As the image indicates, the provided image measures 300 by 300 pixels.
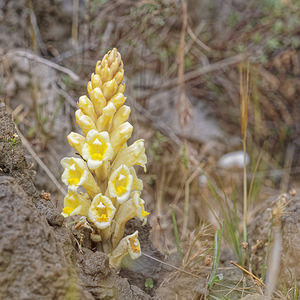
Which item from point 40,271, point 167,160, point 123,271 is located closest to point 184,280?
point 123,271

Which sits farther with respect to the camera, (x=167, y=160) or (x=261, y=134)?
(x=261, y=134)

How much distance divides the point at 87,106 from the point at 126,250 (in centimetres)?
83

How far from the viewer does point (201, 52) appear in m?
5.31

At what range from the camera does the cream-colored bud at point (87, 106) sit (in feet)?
6.64

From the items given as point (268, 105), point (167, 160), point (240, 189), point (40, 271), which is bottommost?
point (240, 189)

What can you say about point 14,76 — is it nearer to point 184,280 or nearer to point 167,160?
point 167,160

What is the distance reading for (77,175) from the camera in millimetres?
2031

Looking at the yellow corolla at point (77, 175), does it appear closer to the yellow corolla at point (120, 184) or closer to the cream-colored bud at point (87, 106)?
the yellow corolla at point (120, 184)

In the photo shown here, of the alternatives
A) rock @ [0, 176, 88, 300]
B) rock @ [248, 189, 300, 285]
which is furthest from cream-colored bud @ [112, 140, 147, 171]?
Answer: rock @ [248, 189, 300, 285]

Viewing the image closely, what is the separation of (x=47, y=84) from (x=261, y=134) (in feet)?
10.3

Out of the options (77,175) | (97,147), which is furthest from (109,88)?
(77,175)

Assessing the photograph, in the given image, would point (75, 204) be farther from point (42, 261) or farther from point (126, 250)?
point (42, 261)

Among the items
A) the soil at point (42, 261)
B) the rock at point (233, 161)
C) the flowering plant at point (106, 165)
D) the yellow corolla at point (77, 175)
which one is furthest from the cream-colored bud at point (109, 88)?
the rock at point (233, 161)

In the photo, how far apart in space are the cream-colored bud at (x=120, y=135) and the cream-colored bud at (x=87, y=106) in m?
0.15
